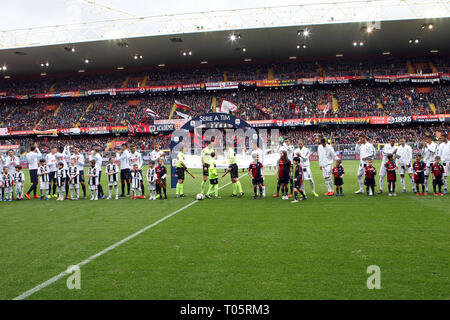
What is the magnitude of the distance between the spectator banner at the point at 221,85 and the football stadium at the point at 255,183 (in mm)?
447

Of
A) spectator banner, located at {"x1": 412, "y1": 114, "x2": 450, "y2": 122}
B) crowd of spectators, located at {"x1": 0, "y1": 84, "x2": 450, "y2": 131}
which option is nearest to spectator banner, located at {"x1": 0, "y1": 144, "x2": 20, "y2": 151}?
crowd of spectators, located at {"x1": 0, "y1": 84, "x2": 450, "y2": 131}

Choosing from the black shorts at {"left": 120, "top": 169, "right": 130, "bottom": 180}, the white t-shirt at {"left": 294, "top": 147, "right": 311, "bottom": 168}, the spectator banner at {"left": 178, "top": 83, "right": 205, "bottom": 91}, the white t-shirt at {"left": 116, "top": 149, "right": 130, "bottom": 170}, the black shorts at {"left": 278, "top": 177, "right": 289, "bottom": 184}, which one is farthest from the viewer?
the spectator banner at {"left": 178, "top": 83, "right": 205, "bottom": 91}

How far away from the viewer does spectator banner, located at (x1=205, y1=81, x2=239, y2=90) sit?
150ft

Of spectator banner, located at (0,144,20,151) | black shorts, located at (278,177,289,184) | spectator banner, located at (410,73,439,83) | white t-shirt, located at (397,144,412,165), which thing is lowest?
black shorts, located at (278,177,289,184)

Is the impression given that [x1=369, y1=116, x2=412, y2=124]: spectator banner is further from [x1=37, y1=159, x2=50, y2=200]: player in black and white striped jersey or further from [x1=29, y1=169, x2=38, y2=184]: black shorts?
[x1=29, y1=169, x2=38, y2=184]: black shorts

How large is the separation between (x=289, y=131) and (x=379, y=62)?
53.4 feet

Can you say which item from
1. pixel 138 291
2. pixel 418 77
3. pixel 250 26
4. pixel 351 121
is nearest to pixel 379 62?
pixel 418 77

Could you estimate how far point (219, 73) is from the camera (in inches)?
1922

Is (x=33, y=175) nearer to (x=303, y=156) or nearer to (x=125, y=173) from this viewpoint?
(x=125, y=173)

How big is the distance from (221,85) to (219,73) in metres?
3.83

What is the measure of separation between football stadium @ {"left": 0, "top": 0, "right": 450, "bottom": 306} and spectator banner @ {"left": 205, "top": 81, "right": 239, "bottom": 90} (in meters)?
0.45

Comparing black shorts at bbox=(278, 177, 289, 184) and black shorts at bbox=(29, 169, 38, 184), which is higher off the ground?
black shorts at bbox=(29, 169, 38, 184)

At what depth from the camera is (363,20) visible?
32406 mm

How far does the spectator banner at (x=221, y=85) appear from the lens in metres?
45.7
